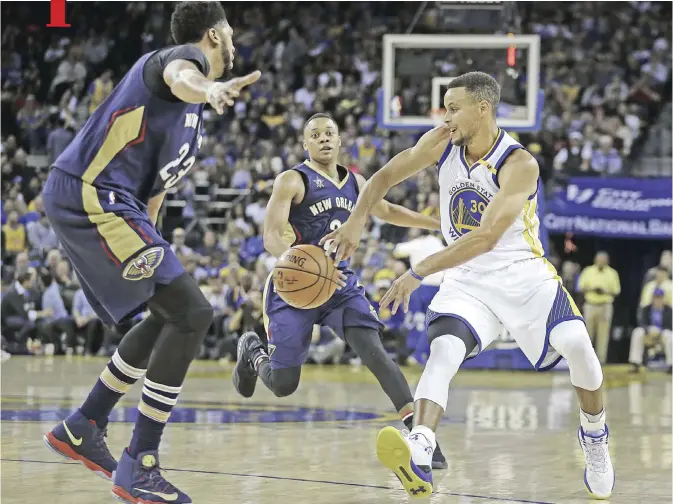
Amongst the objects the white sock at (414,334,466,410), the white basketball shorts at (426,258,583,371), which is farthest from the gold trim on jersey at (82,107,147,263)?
the white basketball shorts at (426,258,583,371)

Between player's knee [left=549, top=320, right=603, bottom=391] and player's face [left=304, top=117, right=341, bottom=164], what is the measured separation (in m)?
2.50

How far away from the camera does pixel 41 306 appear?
632 inches

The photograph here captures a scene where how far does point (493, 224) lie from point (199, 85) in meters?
1.71

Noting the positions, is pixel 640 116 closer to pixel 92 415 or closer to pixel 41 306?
pixel 41 306

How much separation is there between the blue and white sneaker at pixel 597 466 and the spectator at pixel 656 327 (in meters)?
9.65

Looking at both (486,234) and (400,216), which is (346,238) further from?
(400,216)

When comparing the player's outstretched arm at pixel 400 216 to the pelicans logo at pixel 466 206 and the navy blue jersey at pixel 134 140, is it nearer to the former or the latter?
the pelicans logo at pixel 466 206

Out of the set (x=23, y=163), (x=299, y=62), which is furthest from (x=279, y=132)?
(x=23, y=163)

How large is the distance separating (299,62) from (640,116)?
6988 millimetres

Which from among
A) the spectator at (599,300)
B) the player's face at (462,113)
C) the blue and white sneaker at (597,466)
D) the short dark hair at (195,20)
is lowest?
the spectator at (599,300)

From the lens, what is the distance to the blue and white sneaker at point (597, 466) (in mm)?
5629

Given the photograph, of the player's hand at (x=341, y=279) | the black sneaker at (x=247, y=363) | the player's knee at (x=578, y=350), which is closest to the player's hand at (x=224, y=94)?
the player's knee at (x=578, y=350)

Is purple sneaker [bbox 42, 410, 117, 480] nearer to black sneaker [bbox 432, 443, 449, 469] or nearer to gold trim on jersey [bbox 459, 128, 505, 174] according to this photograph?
black sneaker [bbox 432, 443, 449, 469]

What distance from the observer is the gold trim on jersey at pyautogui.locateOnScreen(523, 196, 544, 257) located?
19.2 ft
